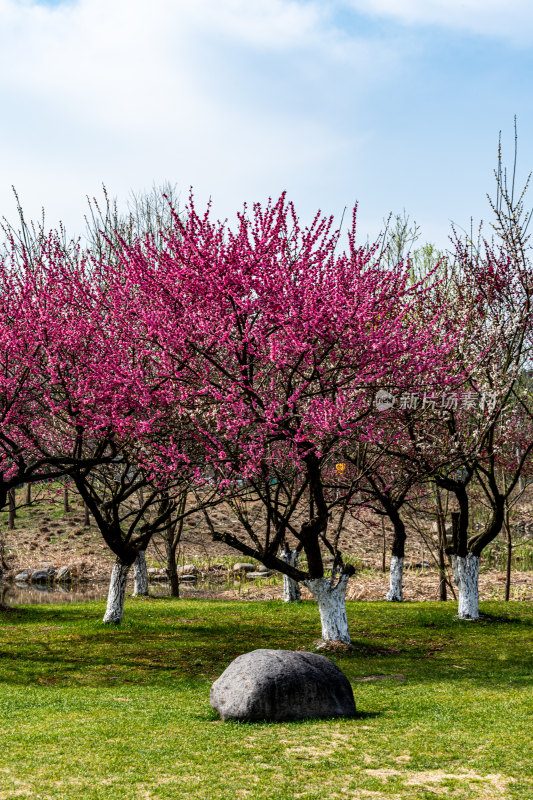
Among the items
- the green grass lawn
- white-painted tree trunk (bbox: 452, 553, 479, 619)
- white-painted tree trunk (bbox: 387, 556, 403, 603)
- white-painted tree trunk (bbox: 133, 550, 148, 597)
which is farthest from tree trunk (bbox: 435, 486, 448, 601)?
white-painted tree trunk (bbox: 133, 550, 148, 597)

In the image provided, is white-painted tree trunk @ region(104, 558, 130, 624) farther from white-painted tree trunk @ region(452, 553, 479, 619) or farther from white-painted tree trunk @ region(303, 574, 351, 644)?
white-painted tree trunk @ region(452, 553, 479, 619)

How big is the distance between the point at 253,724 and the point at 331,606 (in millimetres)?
5560

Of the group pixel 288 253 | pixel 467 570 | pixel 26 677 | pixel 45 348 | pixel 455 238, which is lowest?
pixel 26 677

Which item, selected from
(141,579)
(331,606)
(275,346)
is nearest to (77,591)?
(141,579)

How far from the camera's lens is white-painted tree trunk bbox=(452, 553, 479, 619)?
1794 centimetres

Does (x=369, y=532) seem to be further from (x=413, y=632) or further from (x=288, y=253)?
(x=288, y=253)

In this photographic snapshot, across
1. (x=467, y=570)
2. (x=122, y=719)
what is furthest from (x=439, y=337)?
(x=122, y=719)

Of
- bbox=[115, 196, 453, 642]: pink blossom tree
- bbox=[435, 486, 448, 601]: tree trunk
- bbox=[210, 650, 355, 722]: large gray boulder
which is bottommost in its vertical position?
bbox=[210, 650, 355, 722]: large gray boulder

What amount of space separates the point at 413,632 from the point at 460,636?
109cm

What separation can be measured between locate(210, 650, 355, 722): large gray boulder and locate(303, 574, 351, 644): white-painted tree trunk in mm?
4532

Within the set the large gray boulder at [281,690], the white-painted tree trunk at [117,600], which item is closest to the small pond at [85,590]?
the white-painted tree trunk at [117,600]

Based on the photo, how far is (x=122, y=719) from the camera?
31.8ft

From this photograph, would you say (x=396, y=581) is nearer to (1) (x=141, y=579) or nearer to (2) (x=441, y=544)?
(2) (x=441, y=544)

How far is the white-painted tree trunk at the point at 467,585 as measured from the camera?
706 inches
